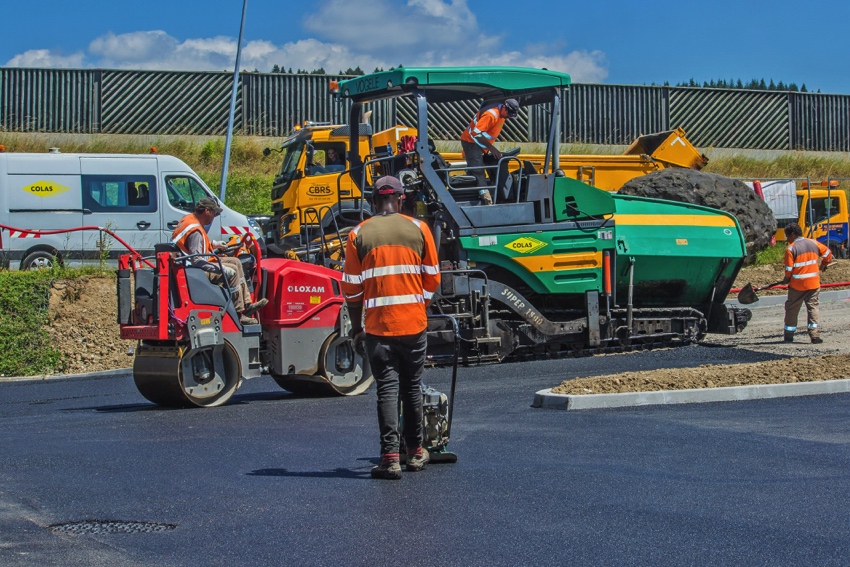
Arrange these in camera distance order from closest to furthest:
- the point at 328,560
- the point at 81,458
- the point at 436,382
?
the point at 328,560, the point at 81,458, the point at 436,382

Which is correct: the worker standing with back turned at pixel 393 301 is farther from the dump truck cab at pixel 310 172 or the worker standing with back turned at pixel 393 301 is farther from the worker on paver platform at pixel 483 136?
the dump truck cab at pixel 310 172

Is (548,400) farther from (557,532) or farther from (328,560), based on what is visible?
(328,560)

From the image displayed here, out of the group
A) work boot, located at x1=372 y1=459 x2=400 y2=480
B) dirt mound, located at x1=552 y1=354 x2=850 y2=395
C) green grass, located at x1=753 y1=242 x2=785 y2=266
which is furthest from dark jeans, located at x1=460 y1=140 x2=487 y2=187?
green grass, located at x1=753 y1=242 x2=785 y2=266

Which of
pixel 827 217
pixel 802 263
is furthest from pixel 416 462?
pixel 827 217

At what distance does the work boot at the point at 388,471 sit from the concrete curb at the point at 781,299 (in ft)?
43.1

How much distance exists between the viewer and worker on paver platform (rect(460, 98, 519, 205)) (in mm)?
13055

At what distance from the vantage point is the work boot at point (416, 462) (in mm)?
6977

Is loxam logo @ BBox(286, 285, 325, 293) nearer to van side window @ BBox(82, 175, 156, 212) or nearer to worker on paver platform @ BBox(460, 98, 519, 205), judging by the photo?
worker on paver platform @ BBox(460, 98, 519, 205)

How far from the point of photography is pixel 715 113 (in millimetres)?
33938

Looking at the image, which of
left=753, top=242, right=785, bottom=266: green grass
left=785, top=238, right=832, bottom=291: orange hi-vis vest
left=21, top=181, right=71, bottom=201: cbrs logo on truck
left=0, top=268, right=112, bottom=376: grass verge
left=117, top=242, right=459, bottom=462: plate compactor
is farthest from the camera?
left=753, top=242, right=785, bottom=266: green grass

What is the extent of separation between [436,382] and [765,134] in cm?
2565

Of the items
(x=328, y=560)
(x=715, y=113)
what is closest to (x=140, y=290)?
(x=328, y=560)

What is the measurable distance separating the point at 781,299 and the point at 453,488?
1436 cm

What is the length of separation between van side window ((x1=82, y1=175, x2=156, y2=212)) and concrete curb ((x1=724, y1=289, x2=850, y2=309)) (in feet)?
34.1
